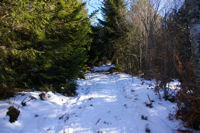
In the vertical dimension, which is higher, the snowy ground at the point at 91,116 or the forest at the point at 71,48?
the forest at the point at 71,48

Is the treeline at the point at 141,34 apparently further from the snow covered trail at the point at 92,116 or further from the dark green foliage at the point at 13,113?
the dark green foliage at the point at 13,113

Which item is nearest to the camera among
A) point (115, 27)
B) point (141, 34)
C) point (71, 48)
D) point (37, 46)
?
point (37, 46)

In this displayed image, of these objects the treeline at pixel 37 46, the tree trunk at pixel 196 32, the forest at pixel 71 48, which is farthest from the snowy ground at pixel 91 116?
the tree trunk at pixel 196 32

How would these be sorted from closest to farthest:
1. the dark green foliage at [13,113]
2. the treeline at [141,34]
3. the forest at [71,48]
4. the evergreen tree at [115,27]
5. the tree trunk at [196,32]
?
1. the tree trunk at [196,32]
2. the forest at [71,48]
3. the dark green foliage at [13,113]
4. the treeline at [141,34]
5. the evergreen tree at [115,27]

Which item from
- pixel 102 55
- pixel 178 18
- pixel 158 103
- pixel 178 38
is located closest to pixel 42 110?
pixel 158 103

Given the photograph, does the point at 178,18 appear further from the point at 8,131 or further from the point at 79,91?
the point at 8,131

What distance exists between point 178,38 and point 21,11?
6609 millimetres

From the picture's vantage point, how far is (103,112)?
11.9ft

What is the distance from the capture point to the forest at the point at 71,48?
8.27 feet

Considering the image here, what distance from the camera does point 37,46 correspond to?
494 cm

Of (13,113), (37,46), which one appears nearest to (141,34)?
(37,46)

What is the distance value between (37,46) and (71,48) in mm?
1505

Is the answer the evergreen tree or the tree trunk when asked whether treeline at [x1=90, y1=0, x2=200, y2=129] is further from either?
the tree trunk

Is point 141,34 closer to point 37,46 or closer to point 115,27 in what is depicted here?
point 115,27
